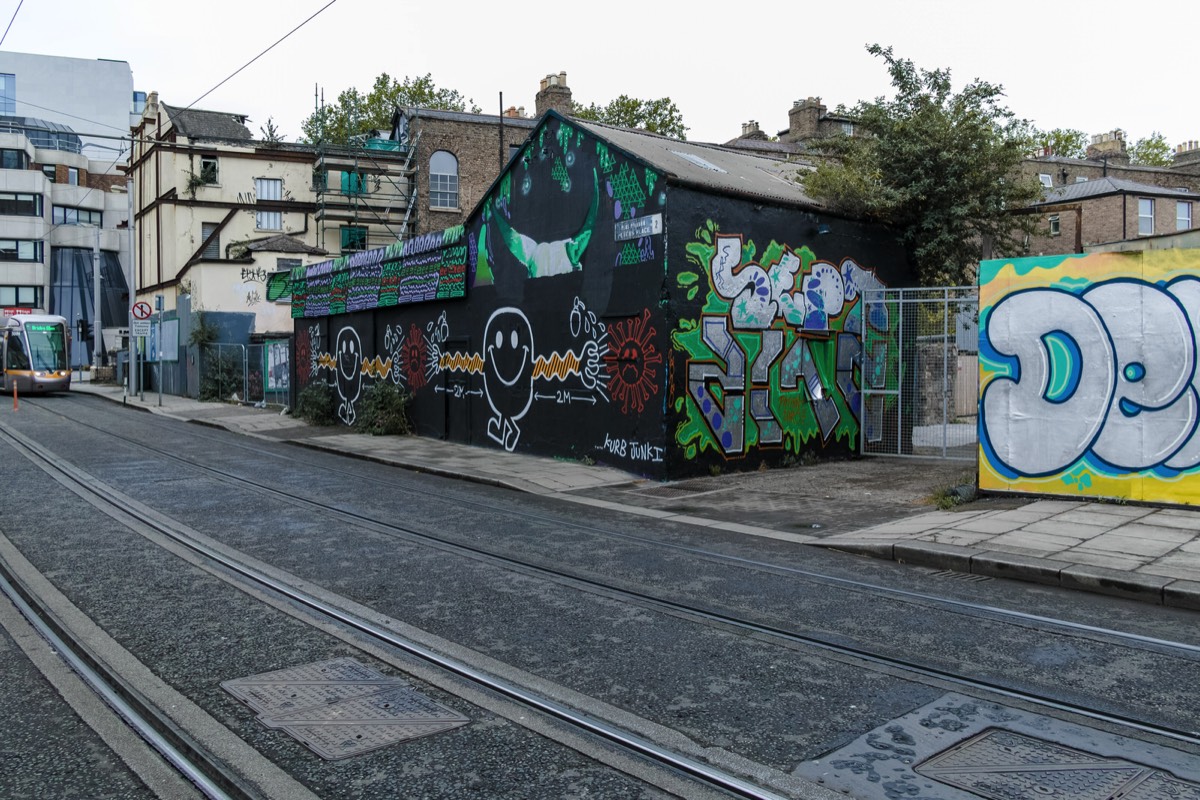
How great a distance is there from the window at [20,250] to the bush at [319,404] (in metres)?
45.8

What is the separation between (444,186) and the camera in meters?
38.8

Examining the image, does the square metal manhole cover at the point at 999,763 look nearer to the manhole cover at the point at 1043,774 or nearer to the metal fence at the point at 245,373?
the manhole cover at the point at 1043,774

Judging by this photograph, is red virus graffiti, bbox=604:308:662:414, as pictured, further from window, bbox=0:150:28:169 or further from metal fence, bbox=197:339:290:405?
window, bbox=0:150:28:169

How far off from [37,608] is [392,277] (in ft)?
48.1

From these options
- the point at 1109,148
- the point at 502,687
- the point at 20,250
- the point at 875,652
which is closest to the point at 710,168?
the point at 875,652

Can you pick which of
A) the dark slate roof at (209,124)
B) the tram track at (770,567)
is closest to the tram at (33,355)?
the dark slate roof at (209,124)

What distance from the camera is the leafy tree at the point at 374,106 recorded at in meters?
51.2

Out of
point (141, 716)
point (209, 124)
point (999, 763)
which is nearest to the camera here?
point (999, 763)

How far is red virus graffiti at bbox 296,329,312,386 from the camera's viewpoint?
80.7 feet

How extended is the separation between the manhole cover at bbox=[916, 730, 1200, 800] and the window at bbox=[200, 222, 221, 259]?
38815 mm

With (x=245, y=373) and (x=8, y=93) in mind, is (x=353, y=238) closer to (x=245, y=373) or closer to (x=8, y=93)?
(x=245, y=373)

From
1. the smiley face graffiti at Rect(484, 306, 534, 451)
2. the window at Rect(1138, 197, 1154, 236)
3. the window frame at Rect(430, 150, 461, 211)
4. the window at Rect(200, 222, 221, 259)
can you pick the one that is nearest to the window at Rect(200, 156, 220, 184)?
the window at Rect(200, 222, 221, 259)

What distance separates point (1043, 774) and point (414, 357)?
57.0 feet

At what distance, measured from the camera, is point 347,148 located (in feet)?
129
